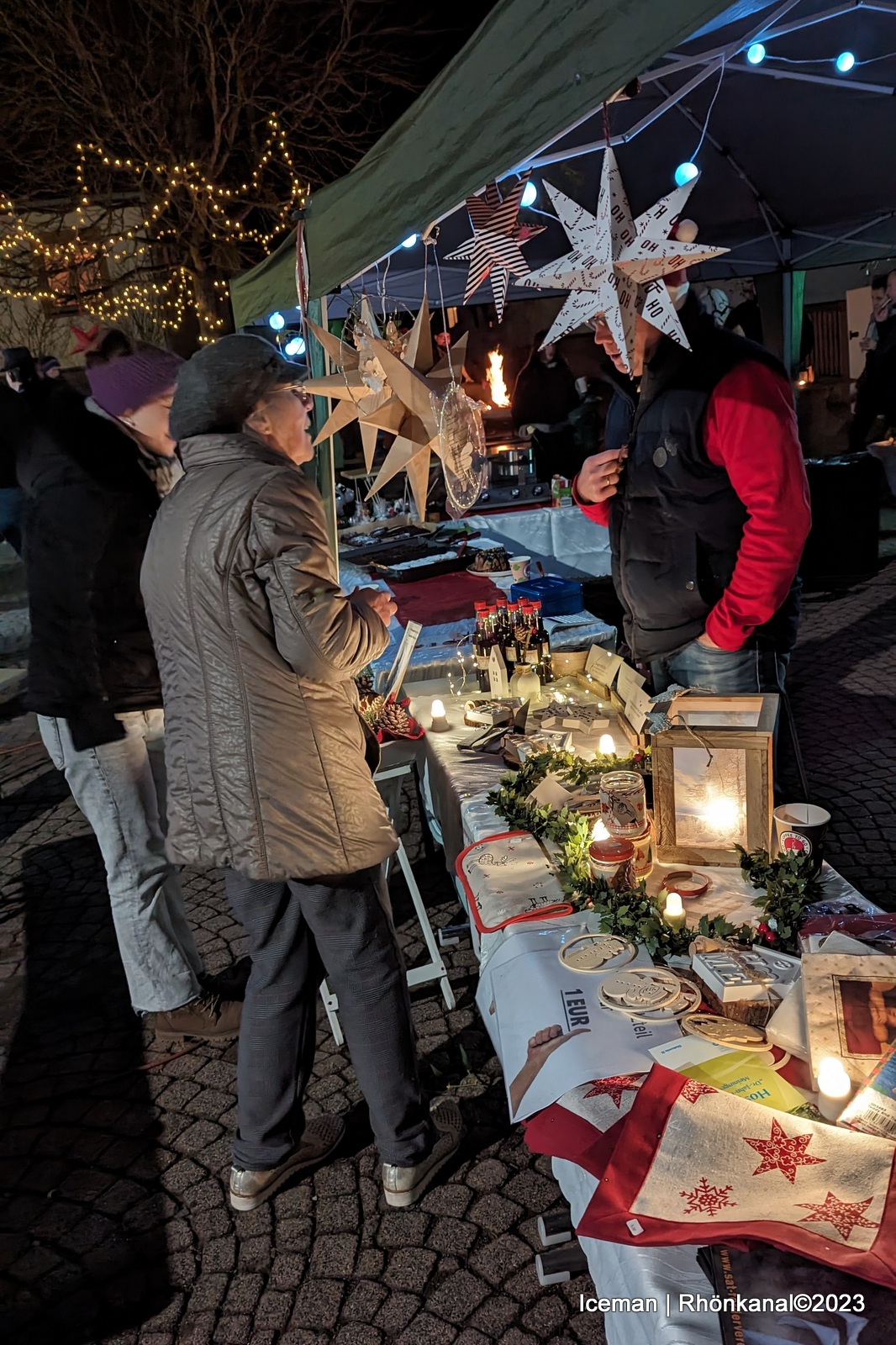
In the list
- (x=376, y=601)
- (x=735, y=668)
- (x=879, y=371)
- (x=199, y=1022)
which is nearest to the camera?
(x=376, y=601)

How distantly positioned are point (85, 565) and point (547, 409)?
29.7ft

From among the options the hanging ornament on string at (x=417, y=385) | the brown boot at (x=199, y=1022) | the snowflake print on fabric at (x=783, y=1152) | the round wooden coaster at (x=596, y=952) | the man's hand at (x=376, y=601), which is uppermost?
the hanging ornament on string at (x=417, y=385)

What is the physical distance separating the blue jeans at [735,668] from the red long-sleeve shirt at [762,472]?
182mm

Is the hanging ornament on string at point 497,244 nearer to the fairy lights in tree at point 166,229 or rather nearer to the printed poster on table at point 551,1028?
the printed poster on table at point 551,1028

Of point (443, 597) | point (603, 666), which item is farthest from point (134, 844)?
point (443, 597)

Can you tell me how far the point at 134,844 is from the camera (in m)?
2.89

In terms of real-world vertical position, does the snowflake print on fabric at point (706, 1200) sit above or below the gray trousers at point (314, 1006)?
above

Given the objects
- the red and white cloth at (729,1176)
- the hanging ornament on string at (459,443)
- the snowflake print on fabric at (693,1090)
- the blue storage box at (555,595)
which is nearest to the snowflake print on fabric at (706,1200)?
the red and white cloth at (729,1176)

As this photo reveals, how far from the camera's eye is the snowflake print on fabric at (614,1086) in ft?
4.53

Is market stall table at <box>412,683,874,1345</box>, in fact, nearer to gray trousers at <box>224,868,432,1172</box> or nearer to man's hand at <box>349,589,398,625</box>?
gray trousers at <box>224,868,432,1172</box>

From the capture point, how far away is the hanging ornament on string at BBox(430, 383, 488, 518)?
8.80 ft

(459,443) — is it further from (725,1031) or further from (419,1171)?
(419,1171)

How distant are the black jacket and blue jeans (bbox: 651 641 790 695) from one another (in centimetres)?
167

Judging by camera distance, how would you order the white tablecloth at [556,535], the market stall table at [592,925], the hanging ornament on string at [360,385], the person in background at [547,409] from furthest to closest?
the person in background at [547,409] < the white tablecloth at [556,535] < the hanging ornament on string at [360,385] < the market stall table at [592,925]
